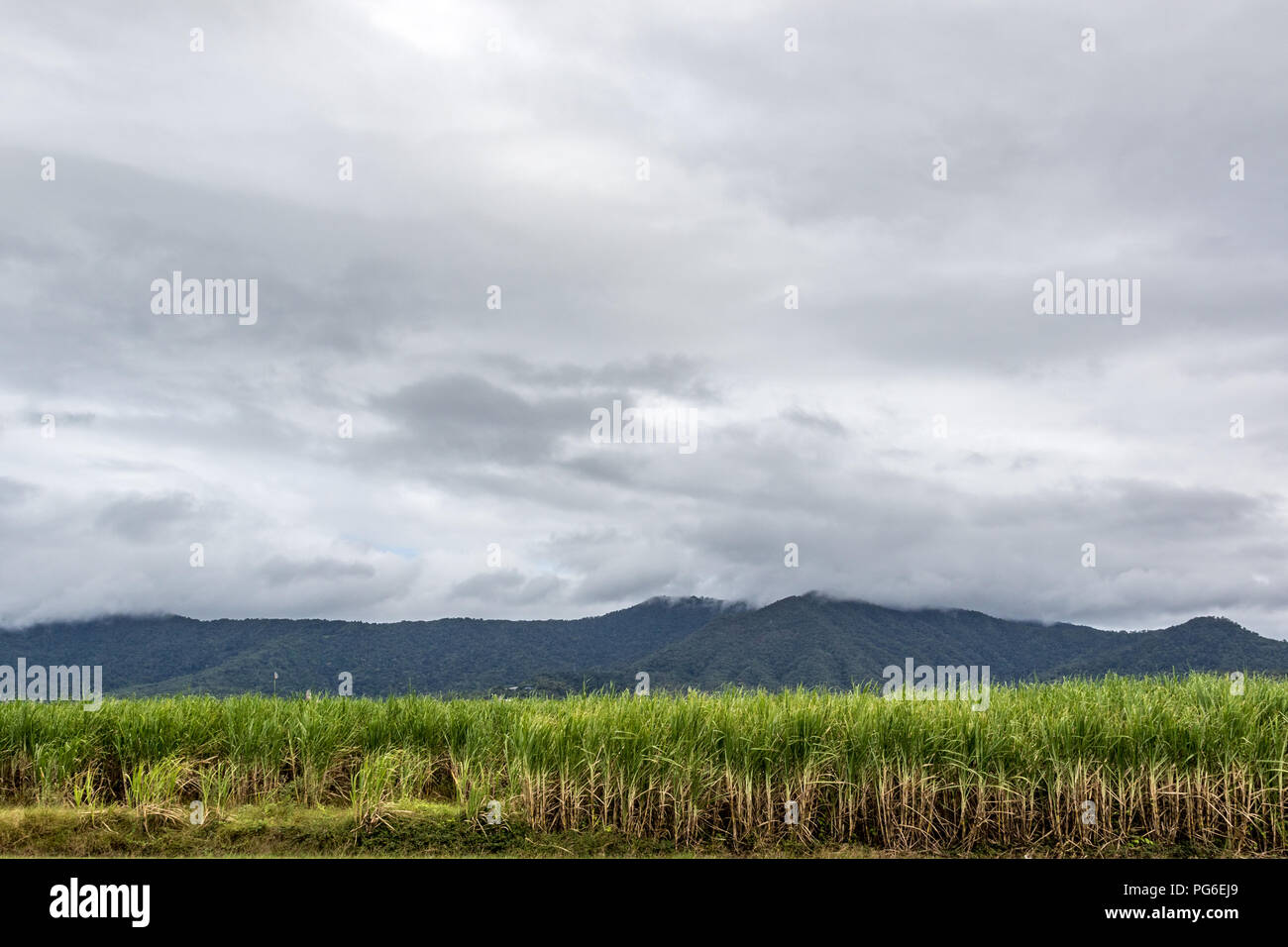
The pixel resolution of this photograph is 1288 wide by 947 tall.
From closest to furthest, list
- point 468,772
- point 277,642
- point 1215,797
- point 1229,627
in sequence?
point 1215,797 → point 468,772 → point 1229,627 → point 277,642

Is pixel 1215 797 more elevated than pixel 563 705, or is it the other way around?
pixel 563 705

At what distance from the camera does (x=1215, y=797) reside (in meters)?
12.2

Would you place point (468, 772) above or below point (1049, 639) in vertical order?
above

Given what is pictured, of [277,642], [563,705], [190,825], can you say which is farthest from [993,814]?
[277,642]

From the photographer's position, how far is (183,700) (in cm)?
1573

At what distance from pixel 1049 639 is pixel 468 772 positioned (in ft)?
663

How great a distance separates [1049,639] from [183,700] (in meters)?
202

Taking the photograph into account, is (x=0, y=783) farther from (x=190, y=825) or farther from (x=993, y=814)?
(x=993, y=814)

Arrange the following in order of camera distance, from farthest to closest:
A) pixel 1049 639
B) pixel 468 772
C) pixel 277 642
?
pixel 1049 639
pixel 277 642
pixel 468 772

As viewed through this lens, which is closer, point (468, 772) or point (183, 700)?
point (468, 772)

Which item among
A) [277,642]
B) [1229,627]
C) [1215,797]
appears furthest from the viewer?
[277,642]

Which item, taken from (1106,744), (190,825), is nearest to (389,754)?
(190,825)
